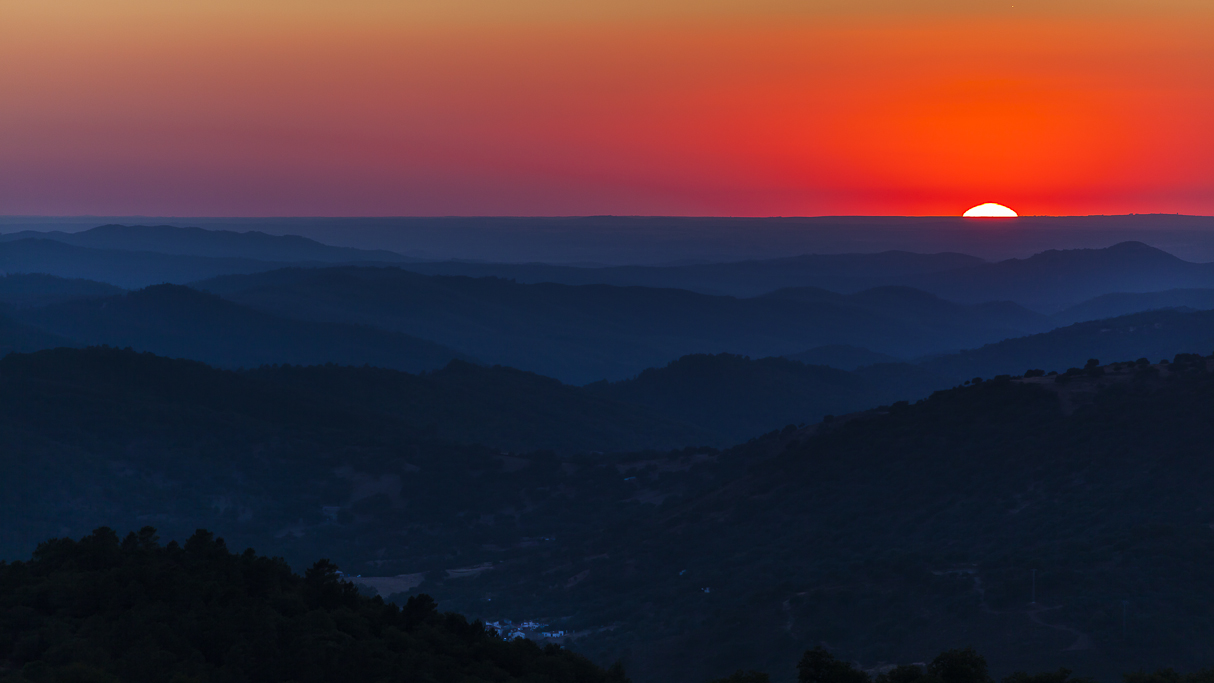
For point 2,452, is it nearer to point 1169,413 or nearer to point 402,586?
point 402,586

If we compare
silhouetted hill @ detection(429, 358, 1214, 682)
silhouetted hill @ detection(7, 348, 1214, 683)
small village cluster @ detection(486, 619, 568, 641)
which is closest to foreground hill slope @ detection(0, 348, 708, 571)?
silhouetted hill @ detection(7, 348, 1214, 683)

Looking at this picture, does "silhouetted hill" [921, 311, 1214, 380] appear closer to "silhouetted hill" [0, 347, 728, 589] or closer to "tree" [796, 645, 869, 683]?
"silhouetted hill" [0, 347, 728, 589]

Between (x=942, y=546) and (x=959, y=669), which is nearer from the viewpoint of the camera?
(x=959, y=669)

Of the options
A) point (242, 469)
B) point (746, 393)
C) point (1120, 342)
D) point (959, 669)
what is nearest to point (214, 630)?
point (959, 669)

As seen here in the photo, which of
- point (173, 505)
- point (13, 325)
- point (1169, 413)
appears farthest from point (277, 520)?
point (13, 325)

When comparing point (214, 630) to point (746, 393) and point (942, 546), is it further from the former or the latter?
point (746, 393)

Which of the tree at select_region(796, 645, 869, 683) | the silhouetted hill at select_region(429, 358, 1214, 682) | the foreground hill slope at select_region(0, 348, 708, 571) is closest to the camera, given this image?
the tree at select_region(796, 645, 869, 683)

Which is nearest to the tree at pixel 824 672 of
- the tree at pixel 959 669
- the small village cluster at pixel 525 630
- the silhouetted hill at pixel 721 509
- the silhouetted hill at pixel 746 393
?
the tree at pixel 959 669
